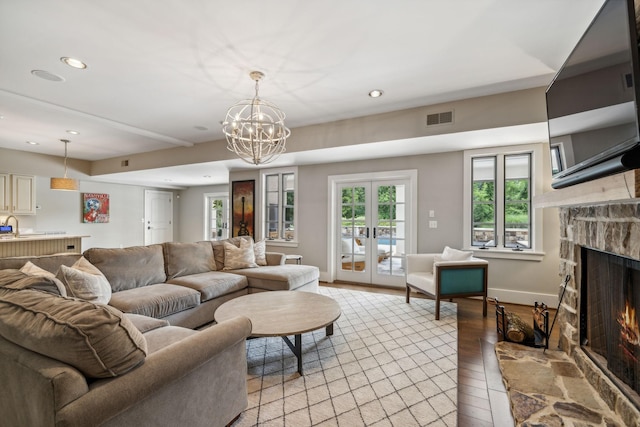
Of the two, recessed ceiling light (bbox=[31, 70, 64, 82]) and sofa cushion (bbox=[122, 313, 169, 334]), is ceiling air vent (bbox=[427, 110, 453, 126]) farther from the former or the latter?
recessed ceiling light (bbox=[31, 70, 64, 82])

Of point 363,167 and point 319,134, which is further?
point 363,167

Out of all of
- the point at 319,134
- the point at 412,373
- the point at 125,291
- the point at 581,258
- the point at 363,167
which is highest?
the point at 319,134

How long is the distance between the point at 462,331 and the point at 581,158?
6.74 ft

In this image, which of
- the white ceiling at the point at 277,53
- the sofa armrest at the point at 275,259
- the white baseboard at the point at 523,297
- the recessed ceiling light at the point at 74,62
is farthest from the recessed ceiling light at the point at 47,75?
the white baseboard at the point at 523,297

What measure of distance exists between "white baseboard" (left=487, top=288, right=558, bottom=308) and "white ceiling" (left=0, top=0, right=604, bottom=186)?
2078 mm

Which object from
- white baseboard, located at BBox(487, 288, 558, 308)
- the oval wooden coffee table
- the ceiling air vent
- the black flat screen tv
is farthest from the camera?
white baseboard, located at BBox(487, 288, 558, 308)

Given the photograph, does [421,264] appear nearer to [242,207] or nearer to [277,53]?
[277,53]

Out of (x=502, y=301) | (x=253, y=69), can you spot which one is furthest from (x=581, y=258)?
(x=253, y=69)

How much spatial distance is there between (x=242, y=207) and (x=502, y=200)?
15.5ft

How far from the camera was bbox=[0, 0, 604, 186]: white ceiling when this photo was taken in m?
1.91

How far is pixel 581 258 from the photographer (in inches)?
85.7

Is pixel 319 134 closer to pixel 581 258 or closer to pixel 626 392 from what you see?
pixel 581 258

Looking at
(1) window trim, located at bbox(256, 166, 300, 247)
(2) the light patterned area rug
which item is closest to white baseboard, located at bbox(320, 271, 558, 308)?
(2) the light patterned area rug

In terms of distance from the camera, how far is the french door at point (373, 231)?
4758 mm
